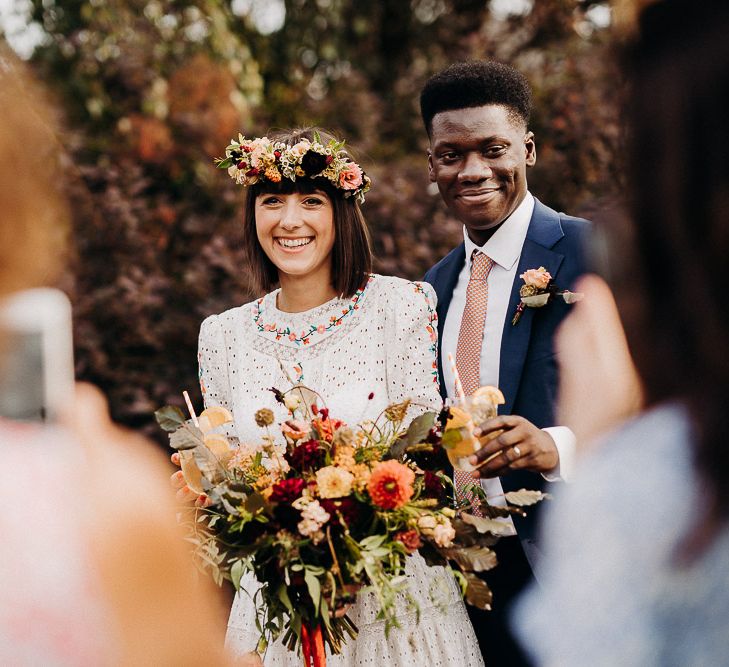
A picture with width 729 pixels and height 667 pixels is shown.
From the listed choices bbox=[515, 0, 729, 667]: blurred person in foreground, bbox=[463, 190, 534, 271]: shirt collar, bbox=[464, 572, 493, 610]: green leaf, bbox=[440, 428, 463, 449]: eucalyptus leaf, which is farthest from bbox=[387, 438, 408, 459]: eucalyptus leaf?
bbox=[515, 0, 729, 667]: blurred person in foreground

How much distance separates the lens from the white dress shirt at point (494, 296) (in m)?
3.19

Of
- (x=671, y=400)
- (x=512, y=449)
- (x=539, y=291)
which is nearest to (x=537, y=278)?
(x=539, y=291)

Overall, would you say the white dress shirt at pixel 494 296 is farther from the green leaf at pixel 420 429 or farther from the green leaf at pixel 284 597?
the green leaf at pixel 284 597

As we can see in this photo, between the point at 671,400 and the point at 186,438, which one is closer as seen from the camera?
the point at 671,400

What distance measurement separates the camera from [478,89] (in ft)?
11.1

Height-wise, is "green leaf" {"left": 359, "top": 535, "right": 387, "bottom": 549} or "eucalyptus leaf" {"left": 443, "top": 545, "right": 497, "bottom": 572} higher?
"green leaf" {"left": 359, "top": 535, "right": 387, "bottom": 549}

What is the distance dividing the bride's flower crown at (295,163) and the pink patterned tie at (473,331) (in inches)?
21.9

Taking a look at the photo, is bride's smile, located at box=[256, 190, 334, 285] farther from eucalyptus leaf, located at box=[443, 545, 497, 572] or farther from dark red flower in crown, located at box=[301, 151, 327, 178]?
eucalyptus leaf, located at box=[443, 545, 497, 572]

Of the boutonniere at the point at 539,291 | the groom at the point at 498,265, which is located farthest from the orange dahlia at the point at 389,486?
the boutonniere at the point at 539,291

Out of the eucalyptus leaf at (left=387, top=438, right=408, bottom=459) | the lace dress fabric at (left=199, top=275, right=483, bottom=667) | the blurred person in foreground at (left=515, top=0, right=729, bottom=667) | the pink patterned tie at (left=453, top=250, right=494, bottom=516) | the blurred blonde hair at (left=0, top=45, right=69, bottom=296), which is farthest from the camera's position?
the pink patterned tie at (left=453, top=250, right=494, bottom=516)

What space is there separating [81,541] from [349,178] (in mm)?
2358

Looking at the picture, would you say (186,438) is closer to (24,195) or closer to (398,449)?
(398,449)

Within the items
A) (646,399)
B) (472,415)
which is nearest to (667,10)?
(646,399)

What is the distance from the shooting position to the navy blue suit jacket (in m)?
3.03
